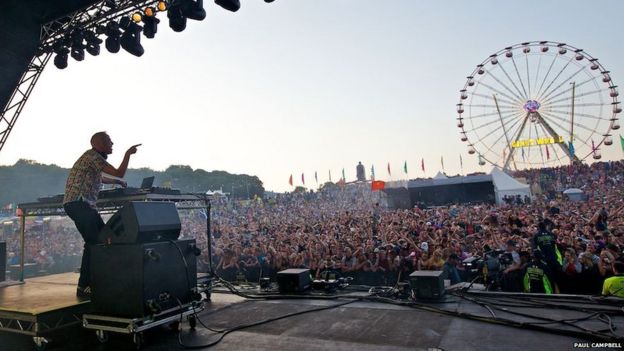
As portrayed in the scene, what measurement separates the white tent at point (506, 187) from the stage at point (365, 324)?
19314mm

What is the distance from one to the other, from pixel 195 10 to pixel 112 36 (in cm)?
240

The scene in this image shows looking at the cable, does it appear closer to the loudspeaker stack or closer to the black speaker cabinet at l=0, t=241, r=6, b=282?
the loudspeaker stack

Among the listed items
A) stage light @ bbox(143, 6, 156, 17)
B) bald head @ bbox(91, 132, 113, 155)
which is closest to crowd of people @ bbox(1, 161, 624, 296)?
bald head @ bbox(91, 132, 113, 155)

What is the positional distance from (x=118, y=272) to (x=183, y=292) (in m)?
0.64

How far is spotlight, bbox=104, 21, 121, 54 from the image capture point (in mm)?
7197

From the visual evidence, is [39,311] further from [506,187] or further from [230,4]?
[506,187]

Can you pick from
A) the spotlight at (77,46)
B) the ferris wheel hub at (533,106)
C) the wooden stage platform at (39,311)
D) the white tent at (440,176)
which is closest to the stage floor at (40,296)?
the wooden stage platform at (39,311)

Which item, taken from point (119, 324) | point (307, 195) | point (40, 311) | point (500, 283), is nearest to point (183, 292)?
point (119, 324)

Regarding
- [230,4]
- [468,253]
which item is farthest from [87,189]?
[468,253]

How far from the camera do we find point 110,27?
23.7 feet

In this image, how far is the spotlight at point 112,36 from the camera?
23.6 feet

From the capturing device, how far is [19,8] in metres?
6.66

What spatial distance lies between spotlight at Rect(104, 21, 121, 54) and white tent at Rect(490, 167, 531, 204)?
2112cm

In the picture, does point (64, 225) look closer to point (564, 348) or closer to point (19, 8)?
point (19, 8)
